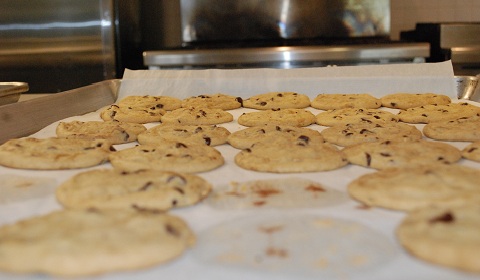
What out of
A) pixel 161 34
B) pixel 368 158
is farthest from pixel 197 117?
pixel 161 34

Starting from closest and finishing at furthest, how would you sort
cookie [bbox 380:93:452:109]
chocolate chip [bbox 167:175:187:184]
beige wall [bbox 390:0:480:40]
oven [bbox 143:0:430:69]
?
chocolate chip [bbox 167:175:187:184]
cookie [bbox 380:93:452:109]
oven [bbox 143:0:430:69]
beige wall [bbox 390:0:480:40]

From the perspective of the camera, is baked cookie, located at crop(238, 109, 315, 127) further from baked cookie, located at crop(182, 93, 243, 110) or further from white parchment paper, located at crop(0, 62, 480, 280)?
baked cookie, located at crop(182, 93, 243, 110)

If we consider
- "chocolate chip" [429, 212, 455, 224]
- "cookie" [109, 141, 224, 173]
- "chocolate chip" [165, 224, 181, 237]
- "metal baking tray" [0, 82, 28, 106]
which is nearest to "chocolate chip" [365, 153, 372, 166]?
"cookie" [109, 141, 224, 173]

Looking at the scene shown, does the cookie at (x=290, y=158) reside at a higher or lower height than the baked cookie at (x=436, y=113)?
lower

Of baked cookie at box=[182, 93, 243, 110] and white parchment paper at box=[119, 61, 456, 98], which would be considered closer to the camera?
baked cookie at box=[182, 93, 243, 110]

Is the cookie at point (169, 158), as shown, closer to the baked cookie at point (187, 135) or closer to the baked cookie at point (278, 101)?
the baked cookie at point (187, 135)

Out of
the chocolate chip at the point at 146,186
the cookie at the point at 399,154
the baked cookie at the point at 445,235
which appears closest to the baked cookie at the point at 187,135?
the cookie at the point at 399,154

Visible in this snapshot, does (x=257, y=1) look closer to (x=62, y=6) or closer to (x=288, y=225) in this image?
(x=62, y=6)
